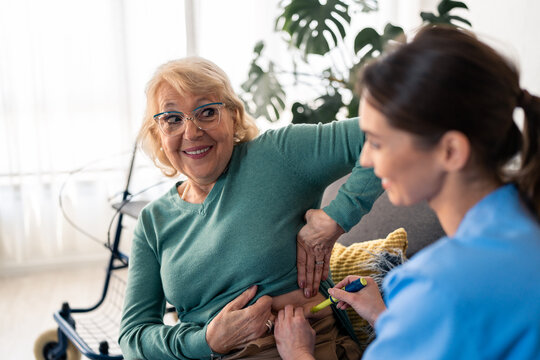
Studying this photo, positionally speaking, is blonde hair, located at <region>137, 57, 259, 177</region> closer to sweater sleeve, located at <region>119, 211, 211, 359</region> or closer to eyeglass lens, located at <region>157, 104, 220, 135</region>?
eyeglass lens, located at <region>157, 104, 220, 135</region>

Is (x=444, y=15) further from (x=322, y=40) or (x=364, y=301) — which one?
(x=364, y=301)

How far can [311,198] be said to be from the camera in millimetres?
1356

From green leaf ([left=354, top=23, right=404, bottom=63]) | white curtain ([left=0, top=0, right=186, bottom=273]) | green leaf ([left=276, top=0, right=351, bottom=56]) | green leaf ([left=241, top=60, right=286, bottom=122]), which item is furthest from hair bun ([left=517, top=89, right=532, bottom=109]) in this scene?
white curtain ([left=0, top=0, right=186, bottom=273])

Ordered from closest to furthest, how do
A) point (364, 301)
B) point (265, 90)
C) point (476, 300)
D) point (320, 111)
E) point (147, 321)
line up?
point (476, 300), point (364, 301), point (147, 321), point (320, 111), point (265, 90)

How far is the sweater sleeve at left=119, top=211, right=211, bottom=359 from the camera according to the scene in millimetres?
1334

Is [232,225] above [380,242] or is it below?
above

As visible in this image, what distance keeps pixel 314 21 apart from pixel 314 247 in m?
1.48

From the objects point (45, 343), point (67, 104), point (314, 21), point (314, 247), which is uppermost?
point (314, 21)

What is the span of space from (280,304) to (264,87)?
161 cm

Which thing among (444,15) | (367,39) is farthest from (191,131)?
(444,15)

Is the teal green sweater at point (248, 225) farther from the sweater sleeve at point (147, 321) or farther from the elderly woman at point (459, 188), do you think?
the elderly woman at point (459, 188)

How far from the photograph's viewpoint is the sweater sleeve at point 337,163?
1.26m

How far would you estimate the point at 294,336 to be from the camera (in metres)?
1.26

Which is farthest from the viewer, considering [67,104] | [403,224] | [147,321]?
[67,104]
